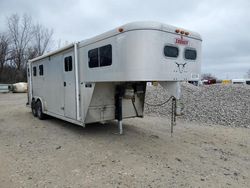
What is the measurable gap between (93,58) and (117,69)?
3.38ft

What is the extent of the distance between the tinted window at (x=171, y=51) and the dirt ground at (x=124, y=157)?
2071 millimetres

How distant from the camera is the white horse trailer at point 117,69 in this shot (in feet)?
14.1

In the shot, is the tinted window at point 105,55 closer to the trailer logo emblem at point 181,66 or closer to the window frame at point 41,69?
the trailer logo emblem at point 181,66

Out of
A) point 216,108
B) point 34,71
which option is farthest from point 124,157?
point 34,71

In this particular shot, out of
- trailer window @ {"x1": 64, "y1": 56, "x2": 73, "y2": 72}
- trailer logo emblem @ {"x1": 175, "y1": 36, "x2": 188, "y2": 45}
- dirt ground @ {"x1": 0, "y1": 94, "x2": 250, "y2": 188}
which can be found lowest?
dirt ground @ {"x1": 0, "y1": 94, "x2": 250, "y2": 188}

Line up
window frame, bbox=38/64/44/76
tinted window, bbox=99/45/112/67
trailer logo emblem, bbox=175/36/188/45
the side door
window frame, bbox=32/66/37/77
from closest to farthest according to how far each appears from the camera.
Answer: trailer logo emblem, bbox=175/36/188/45
tinted window, bbox=99/45/112/67
the side door
window frame, bbox=38/64/44/76
window frame, bbox=32/66/37/77

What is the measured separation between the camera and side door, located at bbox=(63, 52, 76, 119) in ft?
20.1

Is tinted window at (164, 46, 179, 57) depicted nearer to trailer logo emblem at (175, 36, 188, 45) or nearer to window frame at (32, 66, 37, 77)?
trailer logo emblem at (175, 36, 188, 45)

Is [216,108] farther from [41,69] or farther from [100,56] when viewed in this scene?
[41,69]

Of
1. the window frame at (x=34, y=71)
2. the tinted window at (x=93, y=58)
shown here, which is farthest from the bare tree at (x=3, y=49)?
Answer: the tinted window at (x=93, y=58)

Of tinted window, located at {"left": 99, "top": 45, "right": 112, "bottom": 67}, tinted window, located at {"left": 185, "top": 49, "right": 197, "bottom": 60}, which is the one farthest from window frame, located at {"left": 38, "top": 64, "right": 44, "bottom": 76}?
tinted window, located at {"left": 185, "top": 49, "right": 197, "bottom": 60}

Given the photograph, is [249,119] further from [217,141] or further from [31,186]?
[31,186]

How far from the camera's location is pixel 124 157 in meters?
4.47

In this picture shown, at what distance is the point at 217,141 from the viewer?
5.66 metres
